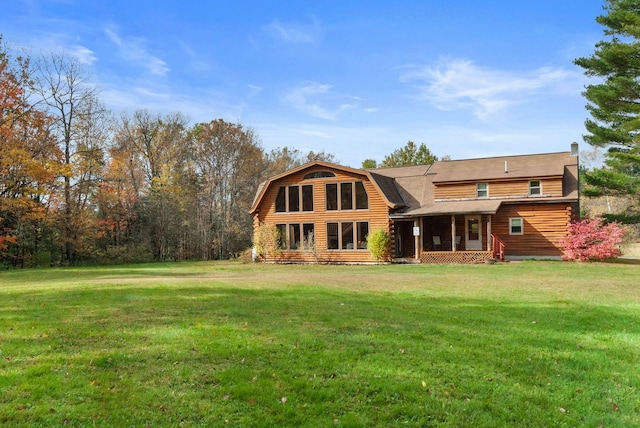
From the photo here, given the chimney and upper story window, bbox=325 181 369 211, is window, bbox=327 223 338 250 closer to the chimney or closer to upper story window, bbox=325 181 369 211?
upper story window, bbox=325 181 369 211

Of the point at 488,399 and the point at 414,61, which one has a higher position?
the point at 414,61

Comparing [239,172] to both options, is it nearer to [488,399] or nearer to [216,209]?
[216,209]

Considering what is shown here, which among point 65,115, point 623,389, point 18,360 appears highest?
point 65,115

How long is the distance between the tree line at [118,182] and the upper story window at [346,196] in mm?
11804

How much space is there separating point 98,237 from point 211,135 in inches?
500

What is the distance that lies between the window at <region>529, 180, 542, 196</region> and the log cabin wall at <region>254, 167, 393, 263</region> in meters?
7.79

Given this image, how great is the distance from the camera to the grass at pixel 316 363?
4.09m

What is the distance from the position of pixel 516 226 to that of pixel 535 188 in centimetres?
227

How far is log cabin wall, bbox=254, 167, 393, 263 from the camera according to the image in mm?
26016

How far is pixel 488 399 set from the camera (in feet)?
14.6

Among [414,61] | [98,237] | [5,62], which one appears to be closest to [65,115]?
[5,62]

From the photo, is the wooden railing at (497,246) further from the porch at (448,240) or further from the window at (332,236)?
the window at (332,236)

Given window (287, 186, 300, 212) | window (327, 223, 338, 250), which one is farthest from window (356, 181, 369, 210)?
window (287, 186, 300, 212)

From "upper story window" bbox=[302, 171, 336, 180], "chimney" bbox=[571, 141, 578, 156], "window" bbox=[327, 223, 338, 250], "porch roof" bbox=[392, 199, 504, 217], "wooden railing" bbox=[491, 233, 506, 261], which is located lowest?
"wooden railing" bbox=[491, 233, 506, 261]
